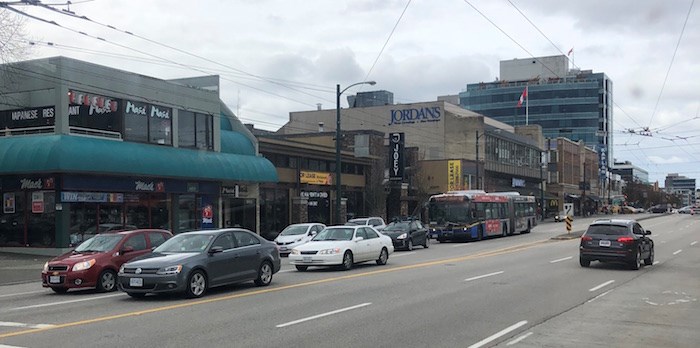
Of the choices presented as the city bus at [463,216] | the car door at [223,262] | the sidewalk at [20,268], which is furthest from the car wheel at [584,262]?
the city bus at [463,216]

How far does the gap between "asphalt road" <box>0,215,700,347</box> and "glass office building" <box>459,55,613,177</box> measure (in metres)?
123

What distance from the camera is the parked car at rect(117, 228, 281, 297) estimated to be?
13.5 m

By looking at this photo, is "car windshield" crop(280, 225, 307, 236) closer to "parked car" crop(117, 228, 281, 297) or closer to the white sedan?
the white sedan

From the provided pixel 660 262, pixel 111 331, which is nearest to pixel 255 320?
pixel 111 331

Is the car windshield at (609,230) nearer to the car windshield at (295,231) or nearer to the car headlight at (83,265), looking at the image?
the car windshield at (295,231)

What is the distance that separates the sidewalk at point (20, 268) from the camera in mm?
19578

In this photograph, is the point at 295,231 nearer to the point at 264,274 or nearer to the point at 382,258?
the point at 382,258

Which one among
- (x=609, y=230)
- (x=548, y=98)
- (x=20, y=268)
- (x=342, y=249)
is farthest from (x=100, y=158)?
(x=548, y=98)

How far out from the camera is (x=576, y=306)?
12797mm

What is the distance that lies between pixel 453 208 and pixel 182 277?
26695mm

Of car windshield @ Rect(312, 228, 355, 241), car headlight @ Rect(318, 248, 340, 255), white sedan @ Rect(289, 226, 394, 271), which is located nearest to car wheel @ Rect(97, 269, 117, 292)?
white sedan @ Rect(289, 226, 394, 271)

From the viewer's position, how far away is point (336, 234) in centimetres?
2173

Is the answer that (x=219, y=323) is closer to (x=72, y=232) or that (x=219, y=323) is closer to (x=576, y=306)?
(x=576, y=306)

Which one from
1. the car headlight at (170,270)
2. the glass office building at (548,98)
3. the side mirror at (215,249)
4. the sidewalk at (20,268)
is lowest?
the sidewalk at (20,268)
